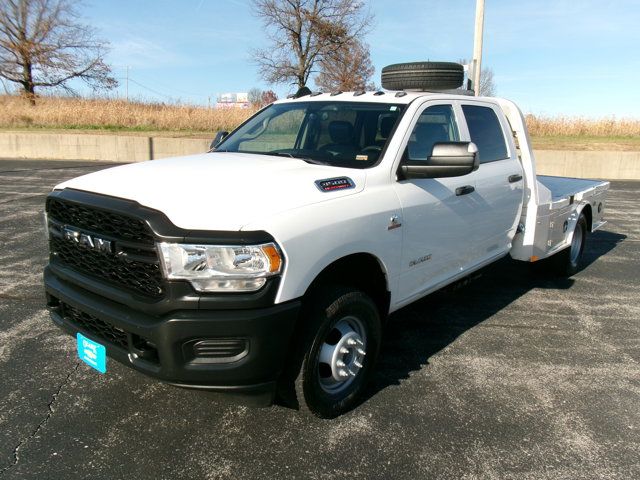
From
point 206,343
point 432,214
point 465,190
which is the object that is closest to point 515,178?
point 465,190

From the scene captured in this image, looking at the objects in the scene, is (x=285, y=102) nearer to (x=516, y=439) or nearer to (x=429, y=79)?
(x=429, y=79)

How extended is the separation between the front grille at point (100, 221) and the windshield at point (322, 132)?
4.47 feet

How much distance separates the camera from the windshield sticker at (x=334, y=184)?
289 centimetres

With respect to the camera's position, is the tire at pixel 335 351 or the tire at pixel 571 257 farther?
the tire at pixel 571 257

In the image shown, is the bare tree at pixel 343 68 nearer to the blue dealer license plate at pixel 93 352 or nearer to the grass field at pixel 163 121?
the grass field at pixel 163 121

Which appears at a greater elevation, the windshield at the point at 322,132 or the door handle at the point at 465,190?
the windshield at the point at 322,132

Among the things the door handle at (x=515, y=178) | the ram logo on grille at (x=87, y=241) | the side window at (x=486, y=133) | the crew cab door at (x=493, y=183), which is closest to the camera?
the ram logo on grille at (x=87, y=241)

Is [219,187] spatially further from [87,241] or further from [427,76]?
[427,76]

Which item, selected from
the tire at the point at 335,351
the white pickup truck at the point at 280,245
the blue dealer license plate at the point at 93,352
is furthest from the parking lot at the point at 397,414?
the blue dealer license plate at the point at 93,352

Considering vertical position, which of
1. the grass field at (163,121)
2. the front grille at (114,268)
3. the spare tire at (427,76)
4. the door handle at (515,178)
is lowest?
the front grille at (114,268)

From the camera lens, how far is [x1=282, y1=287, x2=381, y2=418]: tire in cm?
272

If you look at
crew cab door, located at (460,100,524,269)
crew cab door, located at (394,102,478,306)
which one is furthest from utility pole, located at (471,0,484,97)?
crew cab door, located at (394,102,478,306)

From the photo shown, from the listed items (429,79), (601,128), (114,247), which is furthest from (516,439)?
(601,128)

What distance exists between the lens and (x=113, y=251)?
8.55ft
